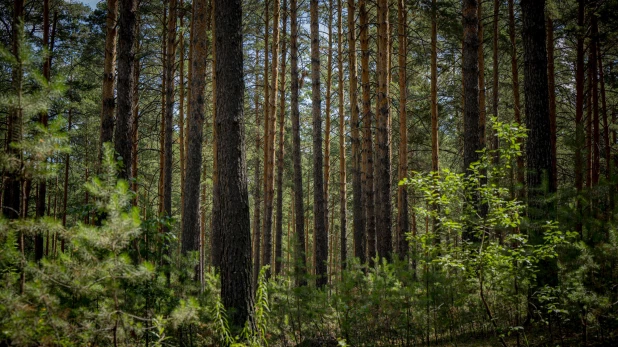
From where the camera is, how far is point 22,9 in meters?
11.3

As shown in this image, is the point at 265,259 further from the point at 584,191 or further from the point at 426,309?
the point at 584,191

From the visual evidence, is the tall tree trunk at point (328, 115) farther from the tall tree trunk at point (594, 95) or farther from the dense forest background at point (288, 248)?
the tall tree trunk at point (594, 95)

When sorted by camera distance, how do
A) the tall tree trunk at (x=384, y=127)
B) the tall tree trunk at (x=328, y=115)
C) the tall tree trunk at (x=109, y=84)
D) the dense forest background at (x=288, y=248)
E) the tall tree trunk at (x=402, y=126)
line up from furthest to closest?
the tall tree trunk at (x=328, y=115) → the tall tree trunk at (x=402, y=126) → the tall tree trunk at (x=384, y=127) → the tall tree trunk at (x=109, y=84) → the dense forest background at (x=288, y=248)

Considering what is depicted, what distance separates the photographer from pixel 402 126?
12000 millimetres

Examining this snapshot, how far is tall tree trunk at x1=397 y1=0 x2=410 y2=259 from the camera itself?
38.9ft

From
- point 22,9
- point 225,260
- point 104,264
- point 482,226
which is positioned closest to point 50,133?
point 104,264

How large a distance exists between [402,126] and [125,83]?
8226 millimetres

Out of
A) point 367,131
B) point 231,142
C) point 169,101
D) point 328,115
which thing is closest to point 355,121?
point 367,131

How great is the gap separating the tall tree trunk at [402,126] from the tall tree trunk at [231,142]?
19.4 ft

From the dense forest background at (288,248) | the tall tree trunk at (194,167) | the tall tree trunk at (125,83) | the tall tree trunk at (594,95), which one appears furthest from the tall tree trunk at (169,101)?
the tall tree trunk at (594,95)

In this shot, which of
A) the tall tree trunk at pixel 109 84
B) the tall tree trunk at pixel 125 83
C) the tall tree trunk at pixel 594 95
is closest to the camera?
the tall tree trunk at pixel 125 83

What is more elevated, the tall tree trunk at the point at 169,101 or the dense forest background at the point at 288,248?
the tall tree trunk at the point at 169,101

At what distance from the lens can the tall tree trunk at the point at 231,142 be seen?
5129 mm

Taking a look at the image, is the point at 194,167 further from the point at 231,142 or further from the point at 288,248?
the point at 231,142
